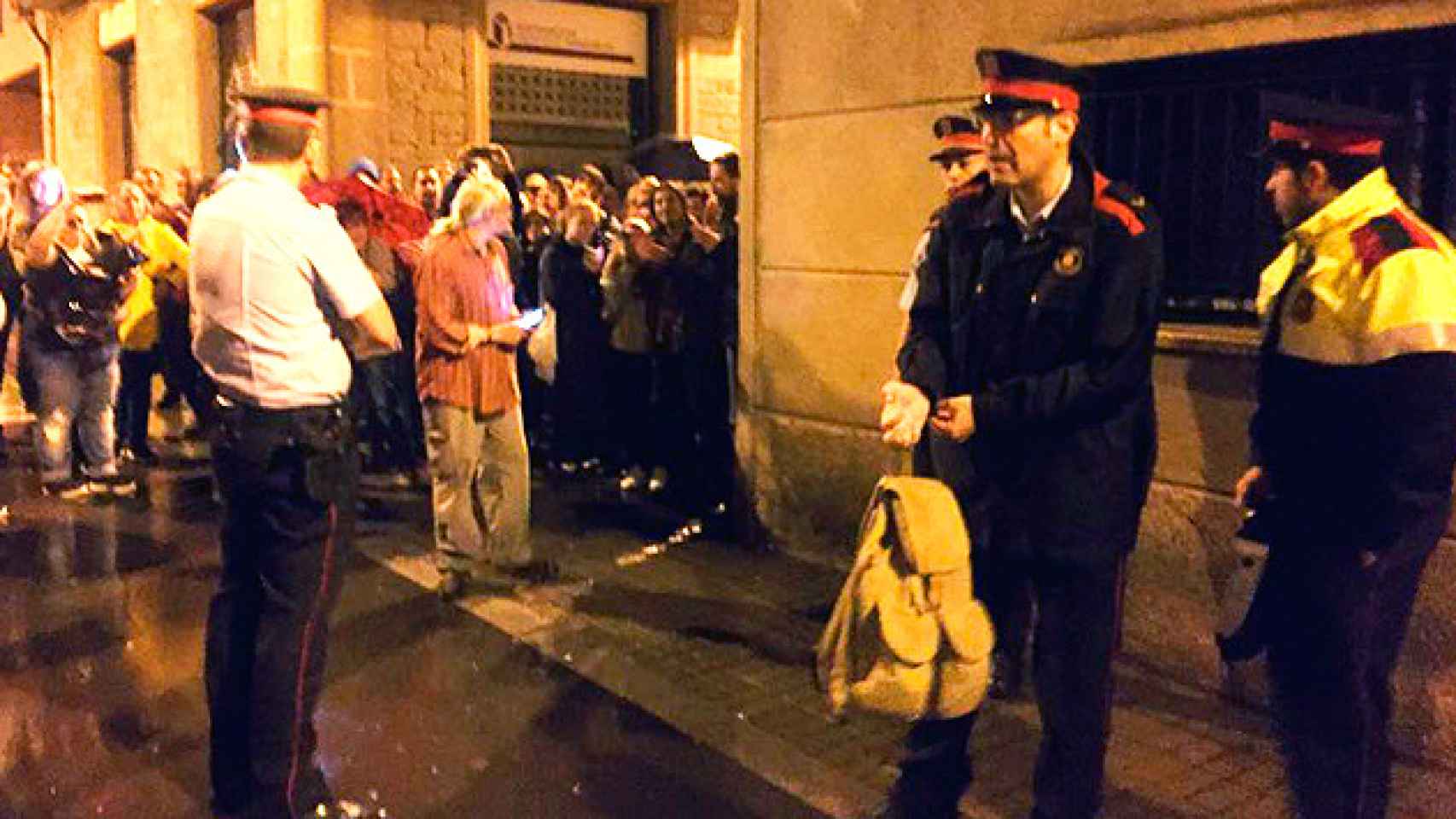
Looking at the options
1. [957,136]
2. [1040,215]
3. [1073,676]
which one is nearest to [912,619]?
[1073,676]

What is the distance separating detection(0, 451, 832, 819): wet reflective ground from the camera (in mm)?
4324

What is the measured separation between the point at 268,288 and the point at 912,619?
1980mm

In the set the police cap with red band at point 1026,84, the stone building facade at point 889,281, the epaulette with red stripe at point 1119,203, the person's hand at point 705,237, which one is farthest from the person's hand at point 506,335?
the epaulette with red stripe at point 1119,203

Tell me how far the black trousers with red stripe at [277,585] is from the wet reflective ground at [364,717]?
411 mm

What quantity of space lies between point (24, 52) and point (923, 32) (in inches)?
799

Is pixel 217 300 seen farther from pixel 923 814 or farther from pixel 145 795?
pixel 923 814

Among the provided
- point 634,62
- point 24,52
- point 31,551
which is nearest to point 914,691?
point 31,551

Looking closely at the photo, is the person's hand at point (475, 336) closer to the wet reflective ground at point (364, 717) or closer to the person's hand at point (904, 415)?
the wet reflective ground at point (364, 717)

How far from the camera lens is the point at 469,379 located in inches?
243

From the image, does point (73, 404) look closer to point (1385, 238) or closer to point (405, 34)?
point (405, 34)

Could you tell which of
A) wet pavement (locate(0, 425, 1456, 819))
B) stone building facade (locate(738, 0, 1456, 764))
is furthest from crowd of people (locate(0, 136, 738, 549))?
wet pavement (locate(0, 425, 1456, 819))

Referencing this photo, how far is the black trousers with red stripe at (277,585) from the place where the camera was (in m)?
3.85

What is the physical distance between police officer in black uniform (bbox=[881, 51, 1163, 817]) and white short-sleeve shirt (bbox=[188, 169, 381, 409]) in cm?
163

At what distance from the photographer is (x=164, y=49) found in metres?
15.7
